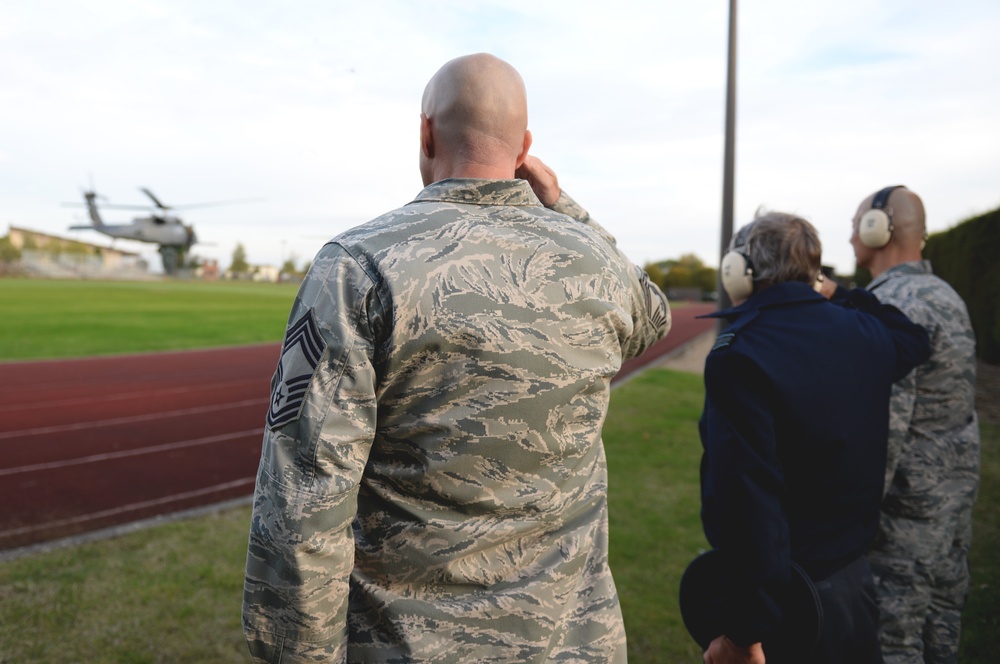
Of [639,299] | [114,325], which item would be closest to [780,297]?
[639,299]

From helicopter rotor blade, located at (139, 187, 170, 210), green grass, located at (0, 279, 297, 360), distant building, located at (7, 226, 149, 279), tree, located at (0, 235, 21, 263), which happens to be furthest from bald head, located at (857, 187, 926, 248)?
tree, located at (0, 235, 21, 263)

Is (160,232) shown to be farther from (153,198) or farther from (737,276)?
(737,276)

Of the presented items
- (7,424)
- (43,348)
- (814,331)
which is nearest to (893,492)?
(814,331)

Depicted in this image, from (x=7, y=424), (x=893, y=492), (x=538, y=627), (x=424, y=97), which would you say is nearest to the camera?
(x=538, y=627)

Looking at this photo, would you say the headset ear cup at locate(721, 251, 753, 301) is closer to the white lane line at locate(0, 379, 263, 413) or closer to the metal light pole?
the metal light pole

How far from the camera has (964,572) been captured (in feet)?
9.71

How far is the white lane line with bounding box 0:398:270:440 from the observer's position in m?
9.52

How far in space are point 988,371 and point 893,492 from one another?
12.6 metres

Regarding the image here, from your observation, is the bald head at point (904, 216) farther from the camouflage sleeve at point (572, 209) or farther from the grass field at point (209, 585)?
the grass field at point (209, 585)

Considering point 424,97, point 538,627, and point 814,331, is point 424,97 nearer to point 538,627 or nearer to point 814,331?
point 538,627

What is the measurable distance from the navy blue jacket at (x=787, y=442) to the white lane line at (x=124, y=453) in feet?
26.4

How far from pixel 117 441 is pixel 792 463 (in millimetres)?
9189

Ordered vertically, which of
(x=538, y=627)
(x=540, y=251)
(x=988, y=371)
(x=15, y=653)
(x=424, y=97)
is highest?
(x=424, y=97)

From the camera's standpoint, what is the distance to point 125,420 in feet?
34.3
